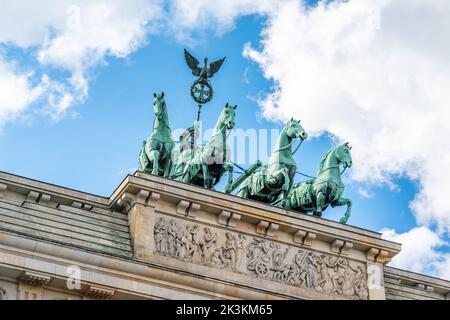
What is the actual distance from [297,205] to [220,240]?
412cm

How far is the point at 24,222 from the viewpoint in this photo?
91.4 feet

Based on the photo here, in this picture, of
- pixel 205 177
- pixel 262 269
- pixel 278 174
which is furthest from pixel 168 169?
pixel 262 269

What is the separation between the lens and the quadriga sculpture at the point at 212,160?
32.2 metres

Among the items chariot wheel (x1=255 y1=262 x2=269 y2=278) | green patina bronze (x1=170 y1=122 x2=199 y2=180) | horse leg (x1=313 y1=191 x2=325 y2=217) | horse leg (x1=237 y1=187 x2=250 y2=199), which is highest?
green patina bronze (x1=170 y1=122 x2=199 y2=180)

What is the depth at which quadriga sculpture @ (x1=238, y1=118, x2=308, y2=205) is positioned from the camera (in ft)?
108

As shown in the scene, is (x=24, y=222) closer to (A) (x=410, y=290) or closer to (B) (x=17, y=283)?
(B) (x=17, y=283)

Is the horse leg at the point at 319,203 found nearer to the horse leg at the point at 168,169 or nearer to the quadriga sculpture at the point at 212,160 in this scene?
the quadriga sculpture at the point at 212,160

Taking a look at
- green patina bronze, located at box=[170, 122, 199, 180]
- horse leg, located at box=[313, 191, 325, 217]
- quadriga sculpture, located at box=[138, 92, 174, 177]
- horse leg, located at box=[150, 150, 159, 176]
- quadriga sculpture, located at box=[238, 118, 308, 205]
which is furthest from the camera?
green patina bronze, located at box=[170, 122, 199, 180]

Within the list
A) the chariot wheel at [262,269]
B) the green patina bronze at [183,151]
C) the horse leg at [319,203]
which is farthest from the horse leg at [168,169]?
the horse leg at [319,203]

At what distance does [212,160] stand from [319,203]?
348 centimetres

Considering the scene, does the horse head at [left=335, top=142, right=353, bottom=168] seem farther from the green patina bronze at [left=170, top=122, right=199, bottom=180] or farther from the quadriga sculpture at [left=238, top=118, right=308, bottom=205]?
the green patina bronze at [left=170, top=122, right=199, bottom=180]

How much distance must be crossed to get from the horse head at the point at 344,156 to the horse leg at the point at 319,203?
4.89 ft

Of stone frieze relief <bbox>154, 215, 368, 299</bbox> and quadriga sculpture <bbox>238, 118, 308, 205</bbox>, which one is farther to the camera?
quadriga sculpture <bbox>238, 118, 308, 205</bbox>

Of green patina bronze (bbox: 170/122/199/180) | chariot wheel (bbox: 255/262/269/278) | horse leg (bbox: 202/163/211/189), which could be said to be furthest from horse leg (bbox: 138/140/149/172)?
chariot wheel (bbox: 255/262/269/278)
